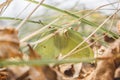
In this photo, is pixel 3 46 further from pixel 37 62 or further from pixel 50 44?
pixel 50 44

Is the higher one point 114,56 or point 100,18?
Answer: point 100,18

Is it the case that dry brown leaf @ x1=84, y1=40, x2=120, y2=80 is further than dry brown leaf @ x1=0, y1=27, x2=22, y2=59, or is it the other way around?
dry brown leaf @ x1=84, y1=40, x2=120, y2=80

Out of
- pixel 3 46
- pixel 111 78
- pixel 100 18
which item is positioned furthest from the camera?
pixel 100 18

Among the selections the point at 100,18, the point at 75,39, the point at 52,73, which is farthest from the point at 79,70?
the point at 100,18

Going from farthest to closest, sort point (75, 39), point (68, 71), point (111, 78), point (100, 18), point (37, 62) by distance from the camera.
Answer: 1. point (100, 18)
2. point (75, 39)
3. point (68, 71)
4. point (111, 78)
5. point (37, 62)

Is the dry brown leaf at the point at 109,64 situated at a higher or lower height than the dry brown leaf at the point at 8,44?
lower

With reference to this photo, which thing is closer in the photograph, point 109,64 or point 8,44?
point 8,44

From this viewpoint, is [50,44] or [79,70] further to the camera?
[50,44]

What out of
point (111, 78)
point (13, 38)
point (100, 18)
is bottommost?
point (111, 78)

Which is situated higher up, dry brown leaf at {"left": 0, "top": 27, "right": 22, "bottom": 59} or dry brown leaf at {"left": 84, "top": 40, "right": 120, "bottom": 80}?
dry brown leaf at {"left": 0, "top": 27, "right": 22, "bottom": 59}

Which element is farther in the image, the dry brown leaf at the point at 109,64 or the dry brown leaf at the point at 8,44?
the dry brown leaf at the point at 109,64
